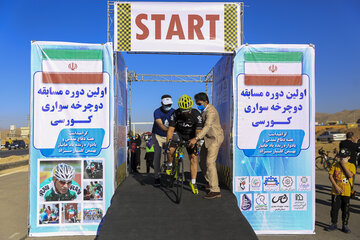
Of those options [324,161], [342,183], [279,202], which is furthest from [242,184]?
[324,161]

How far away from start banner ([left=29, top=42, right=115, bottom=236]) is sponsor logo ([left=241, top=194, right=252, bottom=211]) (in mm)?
2574

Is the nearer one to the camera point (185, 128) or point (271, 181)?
point (185, 128)

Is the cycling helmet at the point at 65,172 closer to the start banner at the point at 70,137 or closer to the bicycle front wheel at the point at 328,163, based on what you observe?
the start banner at the point at 70,137

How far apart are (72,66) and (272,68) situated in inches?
153

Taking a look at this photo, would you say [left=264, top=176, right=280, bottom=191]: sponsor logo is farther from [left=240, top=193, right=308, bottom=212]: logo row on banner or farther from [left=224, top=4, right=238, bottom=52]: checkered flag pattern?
[left=224, top=4, right=238, bottom=52]: checkered flag pattern

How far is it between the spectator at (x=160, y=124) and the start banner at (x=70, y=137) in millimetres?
931

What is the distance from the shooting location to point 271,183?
5.37m

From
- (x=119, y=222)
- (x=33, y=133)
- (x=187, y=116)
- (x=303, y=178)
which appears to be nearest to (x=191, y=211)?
(x=119, y=222)

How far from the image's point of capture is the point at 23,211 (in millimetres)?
7035

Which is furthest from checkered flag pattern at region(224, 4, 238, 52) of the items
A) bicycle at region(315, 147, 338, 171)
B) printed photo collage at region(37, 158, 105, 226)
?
bicycle at region(315, 147, 338, 171)

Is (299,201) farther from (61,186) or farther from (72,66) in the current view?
(72,66)

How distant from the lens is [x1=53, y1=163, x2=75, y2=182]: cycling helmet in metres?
5.16

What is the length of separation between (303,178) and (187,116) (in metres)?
2.69

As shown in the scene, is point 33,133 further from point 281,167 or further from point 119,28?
point 281,167
